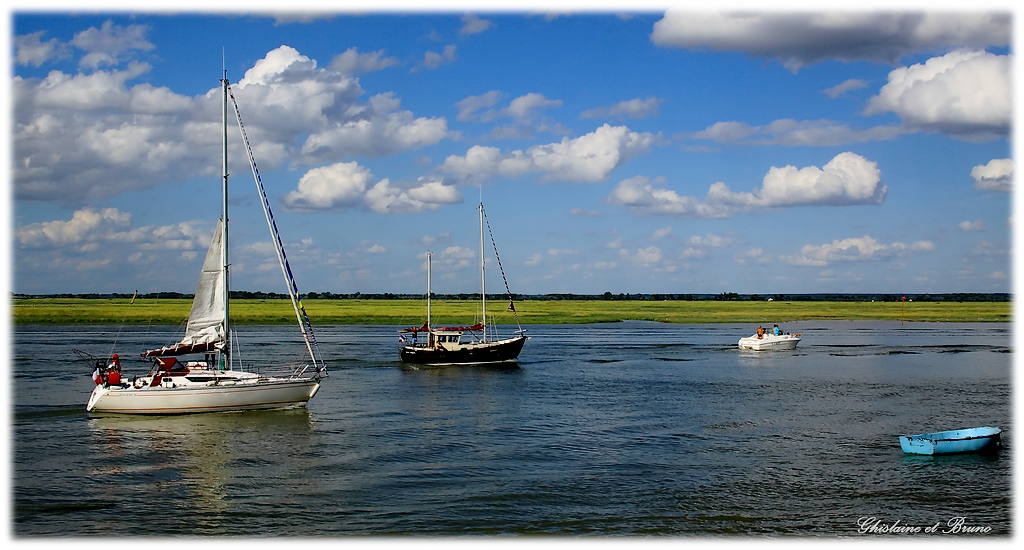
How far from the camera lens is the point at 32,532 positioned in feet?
76.1

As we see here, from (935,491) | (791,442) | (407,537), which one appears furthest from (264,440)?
(935,491)

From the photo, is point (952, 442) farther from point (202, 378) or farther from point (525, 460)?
point (202, 378)

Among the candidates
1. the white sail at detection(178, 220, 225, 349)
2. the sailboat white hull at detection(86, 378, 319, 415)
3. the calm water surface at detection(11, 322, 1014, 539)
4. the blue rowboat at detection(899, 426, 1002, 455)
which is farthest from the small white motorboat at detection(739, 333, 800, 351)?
the white sail at detection(178, 220, 225, 349)

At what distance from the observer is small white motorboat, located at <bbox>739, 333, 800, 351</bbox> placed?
294ft

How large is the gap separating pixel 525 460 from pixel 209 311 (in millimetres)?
18093

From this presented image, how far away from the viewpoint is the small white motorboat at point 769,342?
3524 inches

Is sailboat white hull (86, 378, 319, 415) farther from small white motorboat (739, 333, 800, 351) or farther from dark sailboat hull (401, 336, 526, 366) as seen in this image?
small white motorboat (739, 333, 800, 351)

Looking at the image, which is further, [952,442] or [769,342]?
[769,342]

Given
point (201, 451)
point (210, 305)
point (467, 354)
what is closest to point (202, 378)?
point (210, 305)

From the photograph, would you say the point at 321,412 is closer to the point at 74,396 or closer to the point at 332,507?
the point at 74,396

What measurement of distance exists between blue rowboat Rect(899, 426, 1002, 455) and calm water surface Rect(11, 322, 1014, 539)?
472 millimetres

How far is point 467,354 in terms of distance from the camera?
2788 inches

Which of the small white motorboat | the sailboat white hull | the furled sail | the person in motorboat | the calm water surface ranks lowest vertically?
the calm water surface

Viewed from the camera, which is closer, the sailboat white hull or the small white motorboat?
the sailboat white hull
